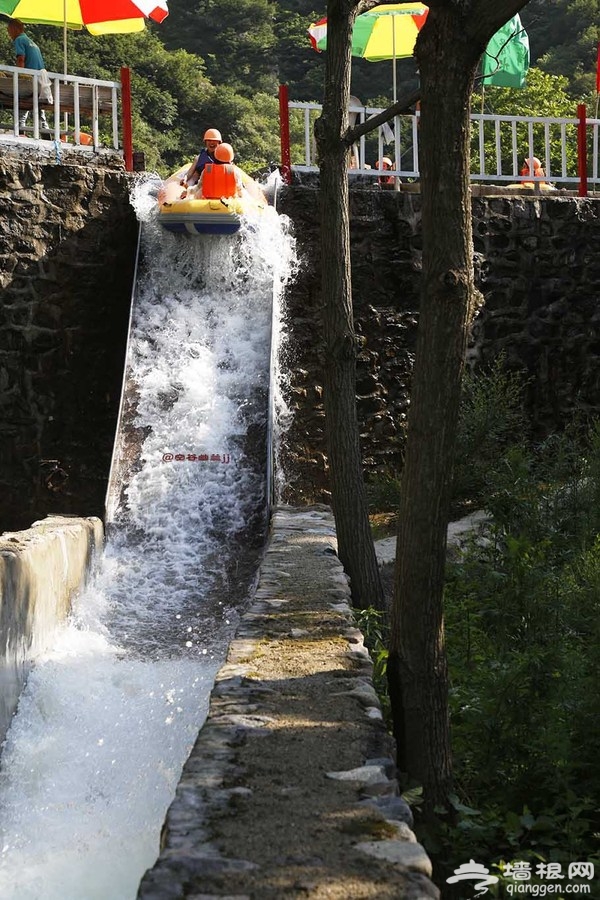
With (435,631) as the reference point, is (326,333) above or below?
above

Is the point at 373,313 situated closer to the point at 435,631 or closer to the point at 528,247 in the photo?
the point at 528,247

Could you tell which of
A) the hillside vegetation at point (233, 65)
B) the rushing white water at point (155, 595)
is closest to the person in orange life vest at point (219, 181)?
the rushing white water at point (155, 595)

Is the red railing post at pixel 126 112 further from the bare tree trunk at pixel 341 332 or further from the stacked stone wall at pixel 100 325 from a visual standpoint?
the bare tree trunk at pixel 341 332

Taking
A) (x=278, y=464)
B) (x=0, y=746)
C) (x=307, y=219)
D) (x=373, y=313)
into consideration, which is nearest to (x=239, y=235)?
(x=307, y=219)

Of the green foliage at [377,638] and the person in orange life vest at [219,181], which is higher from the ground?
the person in orange life vest at [219,181]

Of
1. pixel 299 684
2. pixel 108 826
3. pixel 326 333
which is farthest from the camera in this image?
pixel 326 333

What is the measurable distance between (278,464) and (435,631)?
5579 millimetres

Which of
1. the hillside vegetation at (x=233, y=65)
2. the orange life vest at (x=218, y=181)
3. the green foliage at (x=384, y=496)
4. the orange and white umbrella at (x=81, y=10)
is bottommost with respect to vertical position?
the green foliage at (x=384, y=496)

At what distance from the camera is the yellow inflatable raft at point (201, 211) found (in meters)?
10.5

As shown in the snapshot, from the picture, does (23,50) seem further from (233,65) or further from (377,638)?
(233,65)

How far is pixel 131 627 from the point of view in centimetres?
752

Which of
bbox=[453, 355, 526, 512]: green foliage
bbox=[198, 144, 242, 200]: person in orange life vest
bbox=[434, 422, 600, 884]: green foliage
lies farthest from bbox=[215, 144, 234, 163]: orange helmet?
bbox=[434, 422, 600, 884]: green foliage

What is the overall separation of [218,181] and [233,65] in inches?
1226

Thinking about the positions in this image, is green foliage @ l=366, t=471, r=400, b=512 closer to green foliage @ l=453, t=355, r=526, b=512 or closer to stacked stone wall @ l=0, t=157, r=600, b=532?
stacked stone wall @ l=0, t=157, r=600, b=532
